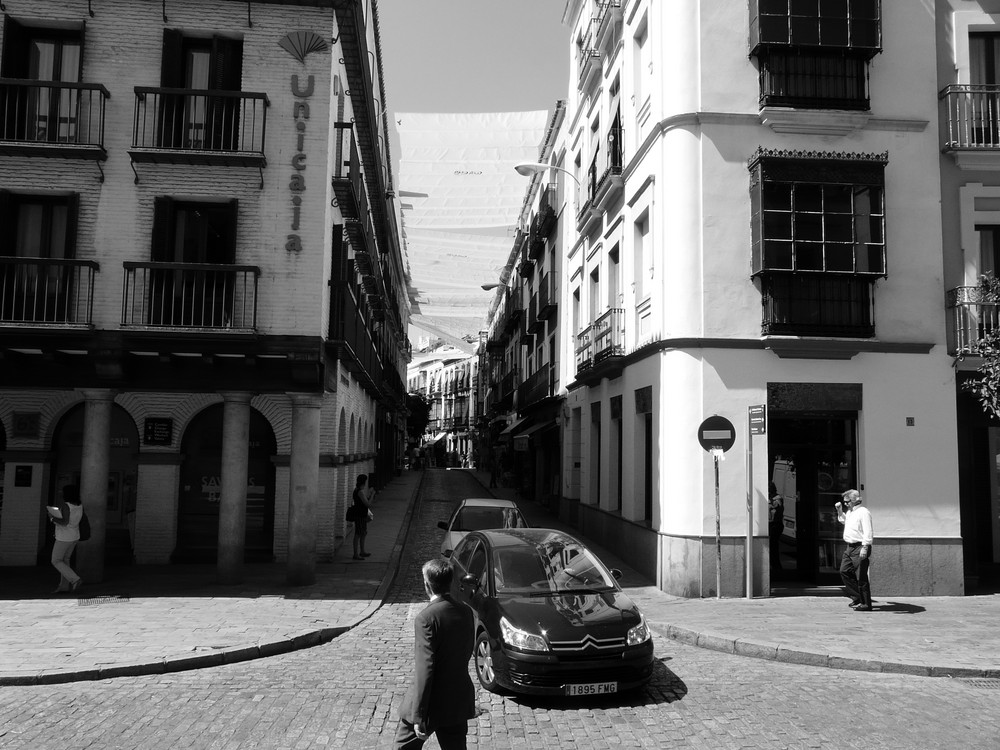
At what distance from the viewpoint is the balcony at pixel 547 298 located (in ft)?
94.8

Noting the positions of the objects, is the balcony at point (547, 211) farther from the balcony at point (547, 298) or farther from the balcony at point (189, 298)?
the balcony at point (189, 298)

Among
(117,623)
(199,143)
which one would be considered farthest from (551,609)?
(199,143)

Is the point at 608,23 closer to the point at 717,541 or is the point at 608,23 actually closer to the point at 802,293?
the point at 802,293

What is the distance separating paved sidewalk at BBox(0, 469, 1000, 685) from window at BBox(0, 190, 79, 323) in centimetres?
439

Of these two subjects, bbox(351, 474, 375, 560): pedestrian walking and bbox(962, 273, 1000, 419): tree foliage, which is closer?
bbox(962, 273, 1000, 419): tree foliage

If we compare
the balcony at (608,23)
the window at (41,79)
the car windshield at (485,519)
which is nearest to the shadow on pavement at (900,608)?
the car windshield at (485,519)

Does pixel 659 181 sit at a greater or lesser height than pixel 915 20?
lesser

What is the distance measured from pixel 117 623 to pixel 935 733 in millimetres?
9302

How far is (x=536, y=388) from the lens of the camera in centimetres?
3189

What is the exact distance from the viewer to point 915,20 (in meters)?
14.3

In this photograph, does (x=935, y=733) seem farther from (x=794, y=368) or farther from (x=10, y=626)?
(x=10, y=626)

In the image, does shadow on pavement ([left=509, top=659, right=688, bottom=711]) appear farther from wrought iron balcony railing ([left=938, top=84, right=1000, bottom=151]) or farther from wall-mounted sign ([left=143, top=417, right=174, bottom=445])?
wrought iron balcony railing ([left=938, top=84, right=1000, bottom=151])

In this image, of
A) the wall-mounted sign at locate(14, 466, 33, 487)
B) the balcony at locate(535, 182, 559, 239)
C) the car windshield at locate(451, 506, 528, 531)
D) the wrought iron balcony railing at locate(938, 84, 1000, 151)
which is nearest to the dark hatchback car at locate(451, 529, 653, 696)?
the car windshield at locate(451, 506, 528, 531)

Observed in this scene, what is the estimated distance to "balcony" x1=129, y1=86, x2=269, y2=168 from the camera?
43.5 ft
